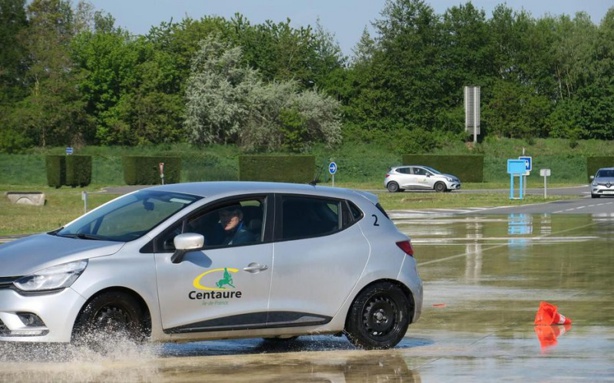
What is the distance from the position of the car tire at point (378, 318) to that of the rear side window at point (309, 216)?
0.68 meters

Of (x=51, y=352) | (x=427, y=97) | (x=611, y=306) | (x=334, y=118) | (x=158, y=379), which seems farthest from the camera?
(x=427, y=97)

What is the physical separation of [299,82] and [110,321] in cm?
9676

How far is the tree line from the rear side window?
79.0 m

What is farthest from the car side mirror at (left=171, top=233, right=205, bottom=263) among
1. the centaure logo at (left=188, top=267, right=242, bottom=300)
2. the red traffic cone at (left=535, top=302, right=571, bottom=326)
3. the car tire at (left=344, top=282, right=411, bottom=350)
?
the red traffic cone at (left=535, top=302, right=571, bottom=326)

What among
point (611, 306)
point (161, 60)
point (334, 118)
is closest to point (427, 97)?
point (334, 118)

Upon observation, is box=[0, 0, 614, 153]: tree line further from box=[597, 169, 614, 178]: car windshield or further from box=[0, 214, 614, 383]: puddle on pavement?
box=[0, 214, 614, 383]: puddle on pavement

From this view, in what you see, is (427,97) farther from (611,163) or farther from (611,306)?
(611,306)

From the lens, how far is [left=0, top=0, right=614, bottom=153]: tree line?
9438 cm

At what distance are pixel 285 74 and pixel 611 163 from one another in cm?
3461

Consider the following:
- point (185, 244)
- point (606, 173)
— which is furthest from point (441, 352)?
point (606, 173)

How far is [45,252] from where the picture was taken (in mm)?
10062

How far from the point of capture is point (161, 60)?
103000 mm

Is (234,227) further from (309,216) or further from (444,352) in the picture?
(444,352)

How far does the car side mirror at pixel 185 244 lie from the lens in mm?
10203
